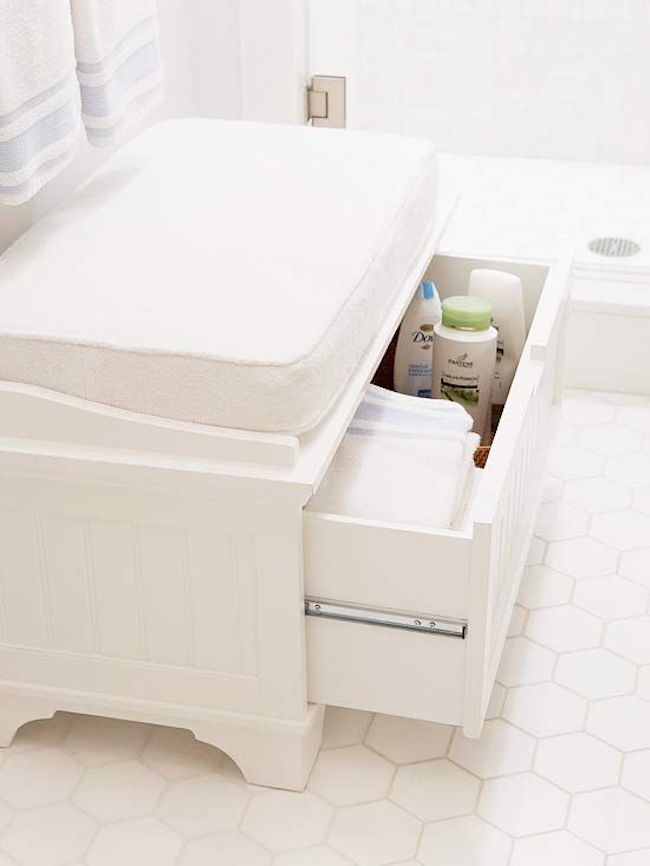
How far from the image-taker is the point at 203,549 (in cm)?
145

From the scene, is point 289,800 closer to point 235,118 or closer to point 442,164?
point 235,118

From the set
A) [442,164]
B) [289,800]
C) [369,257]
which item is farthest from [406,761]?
[442,164]

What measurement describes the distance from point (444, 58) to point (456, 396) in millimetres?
1504

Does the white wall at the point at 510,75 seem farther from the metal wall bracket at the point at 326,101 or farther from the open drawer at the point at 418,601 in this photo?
the open drawer at the point at 418,601

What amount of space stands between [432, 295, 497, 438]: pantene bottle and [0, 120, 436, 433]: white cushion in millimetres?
97

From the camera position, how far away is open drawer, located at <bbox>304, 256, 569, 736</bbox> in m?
1.41

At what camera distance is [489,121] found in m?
3.16

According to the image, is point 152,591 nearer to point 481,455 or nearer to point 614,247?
point 481,455

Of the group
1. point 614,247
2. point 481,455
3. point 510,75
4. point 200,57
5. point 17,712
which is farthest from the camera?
point 510,75

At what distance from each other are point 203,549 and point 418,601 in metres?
0.23

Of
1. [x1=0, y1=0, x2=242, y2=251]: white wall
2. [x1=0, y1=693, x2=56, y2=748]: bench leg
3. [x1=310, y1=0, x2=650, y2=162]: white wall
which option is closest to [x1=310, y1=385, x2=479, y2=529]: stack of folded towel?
[x1=0, y1=693, x2=56, y2=748]: bench leg

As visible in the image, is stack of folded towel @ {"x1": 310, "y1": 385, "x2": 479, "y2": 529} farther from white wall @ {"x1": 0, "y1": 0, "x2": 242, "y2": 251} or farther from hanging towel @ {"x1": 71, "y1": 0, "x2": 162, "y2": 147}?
white wall @ {"x1": 0, "y1": 0, "x2": 242, "y2": 251}

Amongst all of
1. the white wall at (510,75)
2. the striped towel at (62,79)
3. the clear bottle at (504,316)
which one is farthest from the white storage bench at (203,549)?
the white wall at (510,75)

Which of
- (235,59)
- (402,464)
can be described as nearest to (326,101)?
(235,59)
